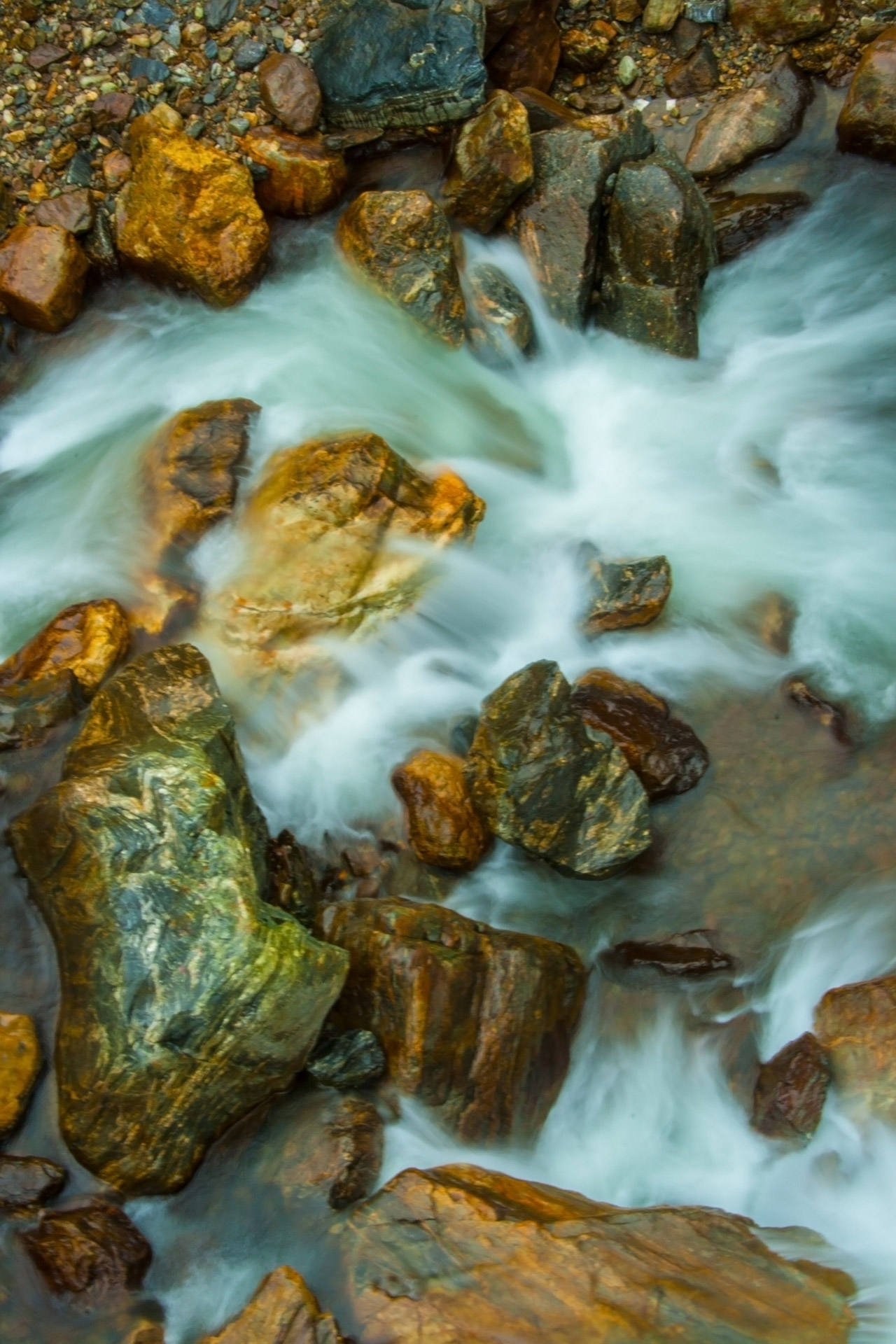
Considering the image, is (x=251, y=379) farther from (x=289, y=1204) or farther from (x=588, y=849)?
(x=289, y=1204)

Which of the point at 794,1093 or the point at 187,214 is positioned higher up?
the point at 187,214

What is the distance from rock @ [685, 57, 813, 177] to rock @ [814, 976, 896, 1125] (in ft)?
15.5

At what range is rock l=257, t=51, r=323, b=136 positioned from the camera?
600 centimetres

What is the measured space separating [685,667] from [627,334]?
212 cm

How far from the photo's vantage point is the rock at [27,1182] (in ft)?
11.6

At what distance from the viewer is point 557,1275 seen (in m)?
3.06

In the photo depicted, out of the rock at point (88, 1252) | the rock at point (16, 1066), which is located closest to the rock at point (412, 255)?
the rock at point (16, 1066)

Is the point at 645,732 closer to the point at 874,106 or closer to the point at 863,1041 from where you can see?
the point at 863,1041

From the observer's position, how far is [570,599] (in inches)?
205

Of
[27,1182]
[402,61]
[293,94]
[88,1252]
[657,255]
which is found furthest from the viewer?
[293,94]

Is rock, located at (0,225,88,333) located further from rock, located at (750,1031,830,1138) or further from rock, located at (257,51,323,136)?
rock, located at (750,1031,830,1138)

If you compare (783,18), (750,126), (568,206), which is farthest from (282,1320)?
(783,18)

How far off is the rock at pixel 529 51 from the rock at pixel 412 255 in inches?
46.2

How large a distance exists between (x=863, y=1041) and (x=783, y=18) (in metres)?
5.72
